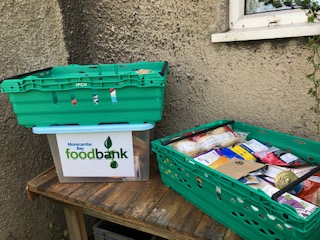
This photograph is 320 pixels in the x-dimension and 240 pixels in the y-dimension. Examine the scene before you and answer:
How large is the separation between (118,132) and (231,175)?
479 millimetres

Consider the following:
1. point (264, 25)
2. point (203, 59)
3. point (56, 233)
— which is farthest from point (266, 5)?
point (56, 233)

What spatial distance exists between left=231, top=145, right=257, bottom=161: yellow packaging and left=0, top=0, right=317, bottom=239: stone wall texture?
265mm

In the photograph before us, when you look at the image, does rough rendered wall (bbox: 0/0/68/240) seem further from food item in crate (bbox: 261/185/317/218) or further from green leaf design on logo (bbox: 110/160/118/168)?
food item in crate (bbox: 261/185/317/218)

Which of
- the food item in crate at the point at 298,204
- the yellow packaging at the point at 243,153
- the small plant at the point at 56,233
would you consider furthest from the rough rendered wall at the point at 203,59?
the small plant at the point at 56,233

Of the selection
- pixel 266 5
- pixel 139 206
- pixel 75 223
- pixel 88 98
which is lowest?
pixel 75 223

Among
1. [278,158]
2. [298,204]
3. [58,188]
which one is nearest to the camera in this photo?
[298,204]

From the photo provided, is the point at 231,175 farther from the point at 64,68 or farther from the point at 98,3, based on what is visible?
the point at 98,3

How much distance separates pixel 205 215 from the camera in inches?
39.6

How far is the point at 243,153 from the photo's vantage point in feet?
3.45

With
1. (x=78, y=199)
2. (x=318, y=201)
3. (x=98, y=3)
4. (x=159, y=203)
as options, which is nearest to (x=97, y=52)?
(x=98, y=3)

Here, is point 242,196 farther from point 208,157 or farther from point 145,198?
Result: point 145,198

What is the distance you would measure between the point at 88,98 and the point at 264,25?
2.56 ft

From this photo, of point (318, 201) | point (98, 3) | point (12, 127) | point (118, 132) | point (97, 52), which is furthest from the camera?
point (97, 52)

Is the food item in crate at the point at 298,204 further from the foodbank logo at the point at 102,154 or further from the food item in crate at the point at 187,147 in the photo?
the foodbank logo at the point at 102,154
